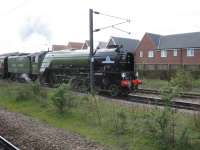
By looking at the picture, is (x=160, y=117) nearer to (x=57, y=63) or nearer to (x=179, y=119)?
(x=179, y=119)

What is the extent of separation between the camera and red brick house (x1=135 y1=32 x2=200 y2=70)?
4776cm

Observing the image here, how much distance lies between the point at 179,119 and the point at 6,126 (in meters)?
6.22

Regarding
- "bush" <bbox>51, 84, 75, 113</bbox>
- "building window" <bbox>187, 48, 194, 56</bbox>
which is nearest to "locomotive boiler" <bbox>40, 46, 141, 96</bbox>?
"bush" <bbox>51, 84, 75, 113</bbox>

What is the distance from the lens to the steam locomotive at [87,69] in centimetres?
1945

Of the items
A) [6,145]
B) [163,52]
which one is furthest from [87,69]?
[163,52]

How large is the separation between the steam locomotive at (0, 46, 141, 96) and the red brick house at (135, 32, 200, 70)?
776 inches

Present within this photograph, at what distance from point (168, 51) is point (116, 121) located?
43.4 m

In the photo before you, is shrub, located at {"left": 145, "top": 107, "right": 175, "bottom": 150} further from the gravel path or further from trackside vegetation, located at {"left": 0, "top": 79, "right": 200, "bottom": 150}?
the gravel path

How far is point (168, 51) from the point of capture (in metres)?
52.3

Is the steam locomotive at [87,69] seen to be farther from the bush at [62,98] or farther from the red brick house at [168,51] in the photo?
the red brick house at [168,51]

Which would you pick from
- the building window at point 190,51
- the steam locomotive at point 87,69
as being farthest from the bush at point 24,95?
the building window at point 190,51

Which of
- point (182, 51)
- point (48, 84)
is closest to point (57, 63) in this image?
point (48, 84)

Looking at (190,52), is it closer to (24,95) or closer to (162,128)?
(24,95)

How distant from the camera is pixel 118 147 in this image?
8.45 metres
